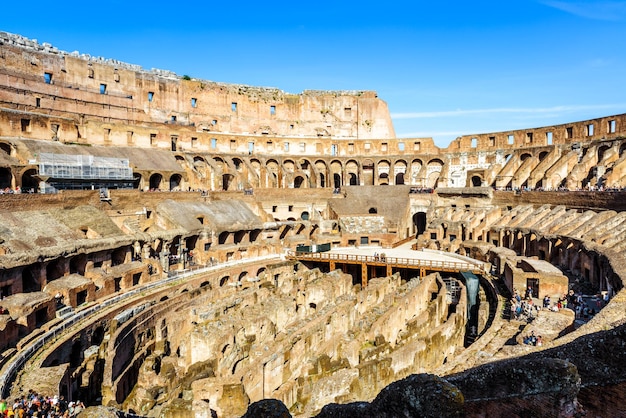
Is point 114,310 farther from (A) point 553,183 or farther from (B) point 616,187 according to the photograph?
(A) point 553,183

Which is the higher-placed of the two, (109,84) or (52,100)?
(109,84)

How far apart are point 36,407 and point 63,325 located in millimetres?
6646

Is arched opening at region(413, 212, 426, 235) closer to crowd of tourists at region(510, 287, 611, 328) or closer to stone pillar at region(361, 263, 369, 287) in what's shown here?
stone pillar at region(361, 263, 369, 287)

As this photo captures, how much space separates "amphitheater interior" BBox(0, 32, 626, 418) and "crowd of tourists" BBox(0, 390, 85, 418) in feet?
2.40

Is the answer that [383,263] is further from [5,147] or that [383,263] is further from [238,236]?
[5,147]

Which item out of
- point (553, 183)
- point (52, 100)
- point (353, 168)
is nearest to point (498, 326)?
point (553, 183)

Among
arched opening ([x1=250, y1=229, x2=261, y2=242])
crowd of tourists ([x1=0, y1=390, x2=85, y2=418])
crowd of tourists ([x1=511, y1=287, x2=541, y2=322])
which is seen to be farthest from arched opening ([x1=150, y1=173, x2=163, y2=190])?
crowd of tourists ([x1=511, y1=287, x2=541, y2=322])

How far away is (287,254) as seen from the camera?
3189cm

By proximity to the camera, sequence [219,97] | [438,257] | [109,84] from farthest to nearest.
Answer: [219,97]
[109,84]
[438,257]

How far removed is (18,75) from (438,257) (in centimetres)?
3695

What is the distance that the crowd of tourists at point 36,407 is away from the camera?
31.5 ft

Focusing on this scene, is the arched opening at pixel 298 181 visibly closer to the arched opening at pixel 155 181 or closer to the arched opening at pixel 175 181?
the arched opening at pixel 175 181

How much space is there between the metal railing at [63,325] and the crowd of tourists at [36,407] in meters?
1.20

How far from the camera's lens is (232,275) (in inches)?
1096
